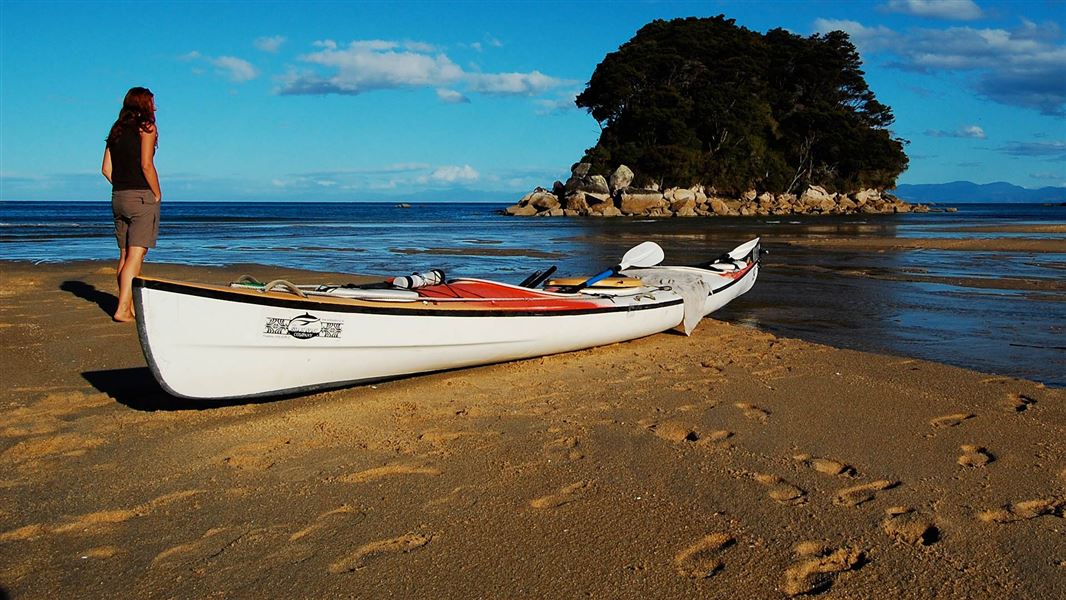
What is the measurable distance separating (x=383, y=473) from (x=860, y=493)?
216cm

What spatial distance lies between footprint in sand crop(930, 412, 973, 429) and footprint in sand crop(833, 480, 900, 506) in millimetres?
1107

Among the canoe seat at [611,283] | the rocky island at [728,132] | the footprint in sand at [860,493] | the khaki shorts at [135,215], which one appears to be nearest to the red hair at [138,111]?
the khaki shorts at [135,215]

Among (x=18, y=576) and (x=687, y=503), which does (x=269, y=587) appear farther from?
(x=687, y=503)

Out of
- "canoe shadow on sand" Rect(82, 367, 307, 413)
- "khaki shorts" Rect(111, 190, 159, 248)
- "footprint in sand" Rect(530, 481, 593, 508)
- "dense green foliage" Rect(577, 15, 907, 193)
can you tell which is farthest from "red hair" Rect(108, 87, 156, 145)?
"dense green foliage" Rect(577, 15, 907, 193)

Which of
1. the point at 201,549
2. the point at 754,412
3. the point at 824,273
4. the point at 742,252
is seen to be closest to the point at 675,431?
the point at 754,412

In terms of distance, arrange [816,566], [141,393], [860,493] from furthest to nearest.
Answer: [141,393] < [860,493] < [816,566]

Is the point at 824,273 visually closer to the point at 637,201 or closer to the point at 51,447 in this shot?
the point at 51,447

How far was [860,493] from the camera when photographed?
Answer: 3.34 meters

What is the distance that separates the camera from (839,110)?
201 ft

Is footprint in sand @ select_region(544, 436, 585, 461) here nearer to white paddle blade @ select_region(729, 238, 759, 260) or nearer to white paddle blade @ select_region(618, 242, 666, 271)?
white paddle blade @ select_region(618, 242, 666, 271)

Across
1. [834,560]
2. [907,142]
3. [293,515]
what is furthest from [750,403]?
[907,142]

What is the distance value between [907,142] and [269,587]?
71.3 m

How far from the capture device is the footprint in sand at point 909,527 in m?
2.91

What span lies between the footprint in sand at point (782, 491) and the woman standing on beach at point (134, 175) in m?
5.03
